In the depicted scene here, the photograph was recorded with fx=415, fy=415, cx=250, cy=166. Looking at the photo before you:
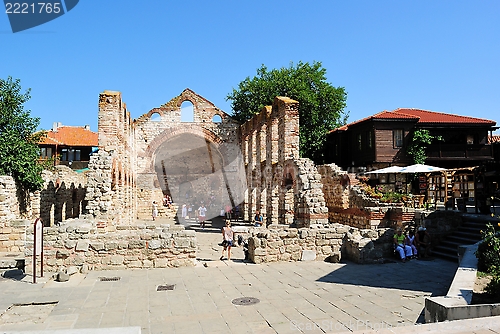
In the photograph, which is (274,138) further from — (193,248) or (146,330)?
(146,330)

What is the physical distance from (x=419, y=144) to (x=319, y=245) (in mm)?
20033

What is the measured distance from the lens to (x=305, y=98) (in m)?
31.2

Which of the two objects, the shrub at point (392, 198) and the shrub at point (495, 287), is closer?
the shrub at point (495, 287)

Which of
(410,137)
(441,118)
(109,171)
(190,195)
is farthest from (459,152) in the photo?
(109,171)

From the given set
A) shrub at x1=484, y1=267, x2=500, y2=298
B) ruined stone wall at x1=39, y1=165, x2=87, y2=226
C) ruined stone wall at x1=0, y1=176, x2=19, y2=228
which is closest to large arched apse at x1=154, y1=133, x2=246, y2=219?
ruined stone wall at x1=39, y1=165, x2=87, y2=226

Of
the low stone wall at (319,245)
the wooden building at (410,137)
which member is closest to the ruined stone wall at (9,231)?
the low stone wall at (319,245)

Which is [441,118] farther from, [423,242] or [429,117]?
[423,242]

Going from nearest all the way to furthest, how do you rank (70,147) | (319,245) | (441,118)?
(319,245)
(441,118)
(70,147)

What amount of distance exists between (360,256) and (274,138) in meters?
12.1

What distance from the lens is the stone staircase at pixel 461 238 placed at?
1197 centimetres

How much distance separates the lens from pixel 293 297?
764cm

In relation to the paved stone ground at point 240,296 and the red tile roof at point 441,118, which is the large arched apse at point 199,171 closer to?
the red tile roof at point 441,118

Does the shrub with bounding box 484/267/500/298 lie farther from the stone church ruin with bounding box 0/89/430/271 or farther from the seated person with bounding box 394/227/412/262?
the seated person with bounding box 394/227/412/262

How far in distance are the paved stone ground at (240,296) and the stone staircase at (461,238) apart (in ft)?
3.65
